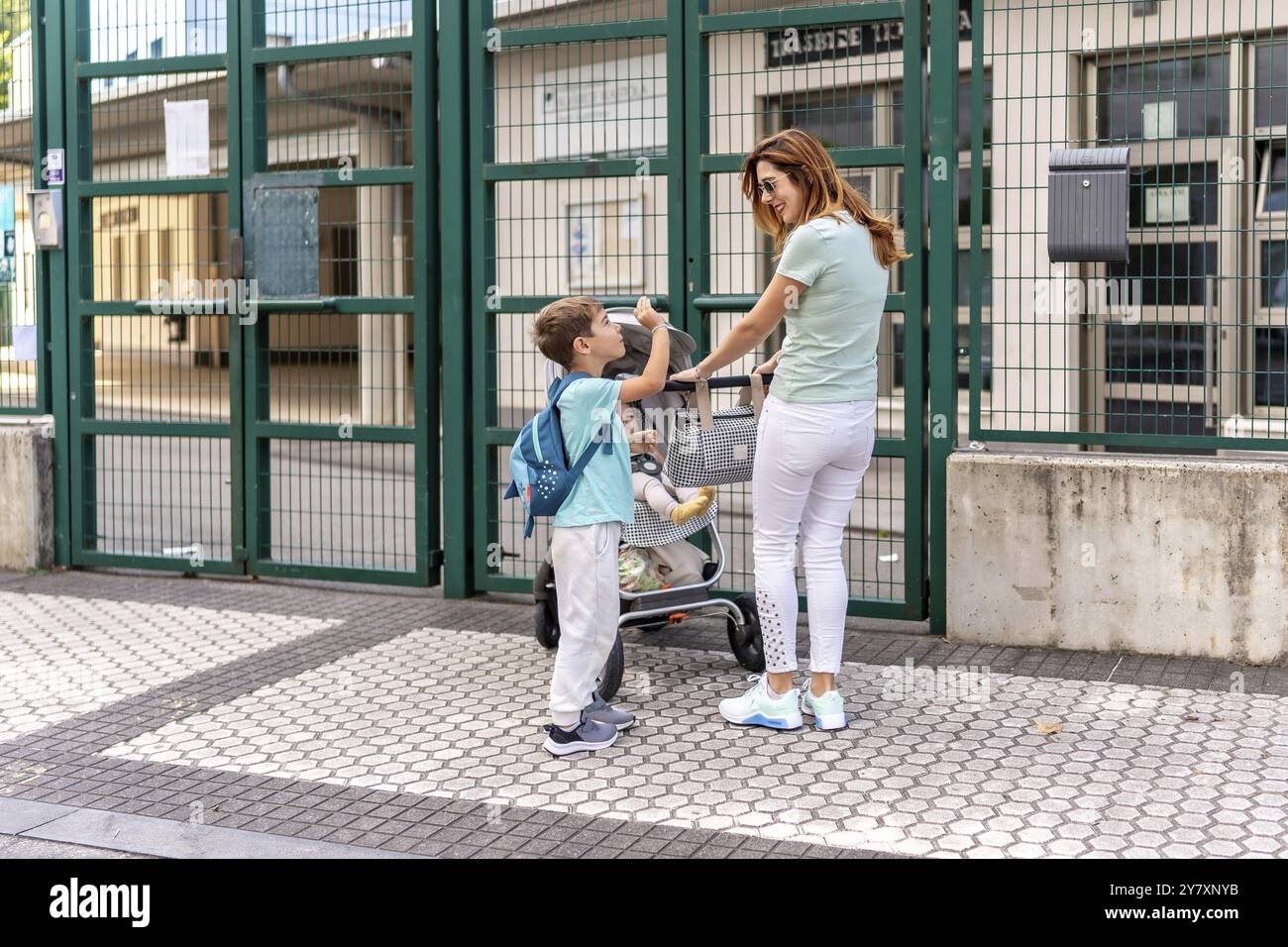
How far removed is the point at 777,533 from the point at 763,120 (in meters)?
2.89

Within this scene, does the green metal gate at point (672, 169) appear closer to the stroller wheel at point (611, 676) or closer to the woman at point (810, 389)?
the woman at point (810, 389)

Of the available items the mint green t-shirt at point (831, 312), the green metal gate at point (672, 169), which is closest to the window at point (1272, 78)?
the green metal gate at point (672, 169)

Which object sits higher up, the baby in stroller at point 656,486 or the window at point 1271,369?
the window at point 1271,369

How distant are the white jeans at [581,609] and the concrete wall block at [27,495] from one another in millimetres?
4754

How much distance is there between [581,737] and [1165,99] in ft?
11.9

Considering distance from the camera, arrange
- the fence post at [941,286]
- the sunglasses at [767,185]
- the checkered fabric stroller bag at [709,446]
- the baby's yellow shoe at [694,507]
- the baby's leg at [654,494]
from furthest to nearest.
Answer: the fence post at [941,286]
the baby's leg at [654,494]
the baby's yellow shoe at [694,507]
the checkered fabric stroller bag at [709,446]
the sunglasses at [767,185]

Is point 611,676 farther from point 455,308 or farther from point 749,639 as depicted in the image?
point 455,308

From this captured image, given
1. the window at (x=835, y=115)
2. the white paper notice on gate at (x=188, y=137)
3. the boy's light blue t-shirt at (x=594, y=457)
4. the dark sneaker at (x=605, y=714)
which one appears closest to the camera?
the boy's light blue t-shirt at (x=594, y=457)

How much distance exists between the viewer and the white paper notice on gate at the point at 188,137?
8.49m

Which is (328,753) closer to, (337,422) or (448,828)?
(448,828)

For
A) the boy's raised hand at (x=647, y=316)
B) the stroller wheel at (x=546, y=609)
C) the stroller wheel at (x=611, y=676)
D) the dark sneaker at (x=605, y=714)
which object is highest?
the boy's raised hand at (x=647, y=316)

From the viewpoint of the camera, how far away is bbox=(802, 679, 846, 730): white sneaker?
562 cm
